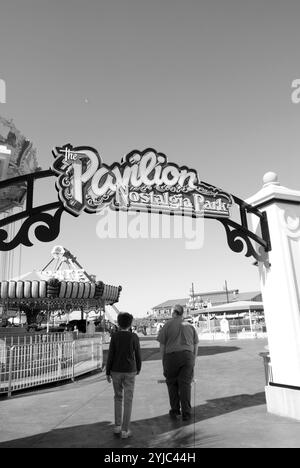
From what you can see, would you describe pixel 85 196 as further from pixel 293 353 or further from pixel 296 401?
pixel 296 401

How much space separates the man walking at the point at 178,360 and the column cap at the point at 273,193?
233 centimetres

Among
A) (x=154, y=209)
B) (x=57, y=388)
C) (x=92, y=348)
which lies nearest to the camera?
(x=154, y=209)

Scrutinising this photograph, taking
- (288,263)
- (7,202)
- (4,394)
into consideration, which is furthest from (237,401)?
(7,202)

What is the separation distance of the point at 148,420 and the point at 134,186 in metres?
3.59

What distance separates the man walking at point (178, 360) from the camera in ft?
17.2

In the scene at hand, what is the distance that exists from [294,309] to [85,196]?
3.67 m

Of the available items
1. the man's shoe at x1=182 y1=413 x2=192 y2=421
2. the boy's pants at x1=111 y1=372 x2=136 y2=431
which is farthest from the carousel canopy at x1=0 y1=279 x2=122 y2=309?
the boy's pants at x1=111 y1=372 x2=136 y2=431

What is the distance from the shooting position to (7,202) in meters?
16.3

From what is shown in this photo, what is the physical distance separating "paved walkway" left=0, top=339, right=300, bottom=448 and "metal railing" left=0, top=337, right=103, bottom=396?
36 centimetres

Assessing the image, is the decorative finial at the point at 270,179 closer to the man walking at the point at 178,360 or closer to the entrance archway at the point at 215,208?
the entrance archway at the point at 215,208

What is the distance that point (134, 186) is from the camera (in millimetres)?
5656

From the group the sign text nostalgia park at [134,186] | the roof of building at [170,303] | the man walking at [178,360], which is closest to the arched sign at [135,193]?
the sign text nostalgia park at [134,186]

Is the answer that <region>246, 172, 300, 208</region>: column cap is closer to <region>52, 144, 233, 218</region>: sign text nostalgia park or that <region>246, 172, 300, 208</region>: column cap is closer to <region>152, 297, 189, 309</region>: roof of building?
<region>52, 144, 233, 218</region>: sign text nostalgia park

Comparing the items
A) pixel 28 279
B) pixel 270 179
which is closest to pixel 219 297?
pixel 28 279
